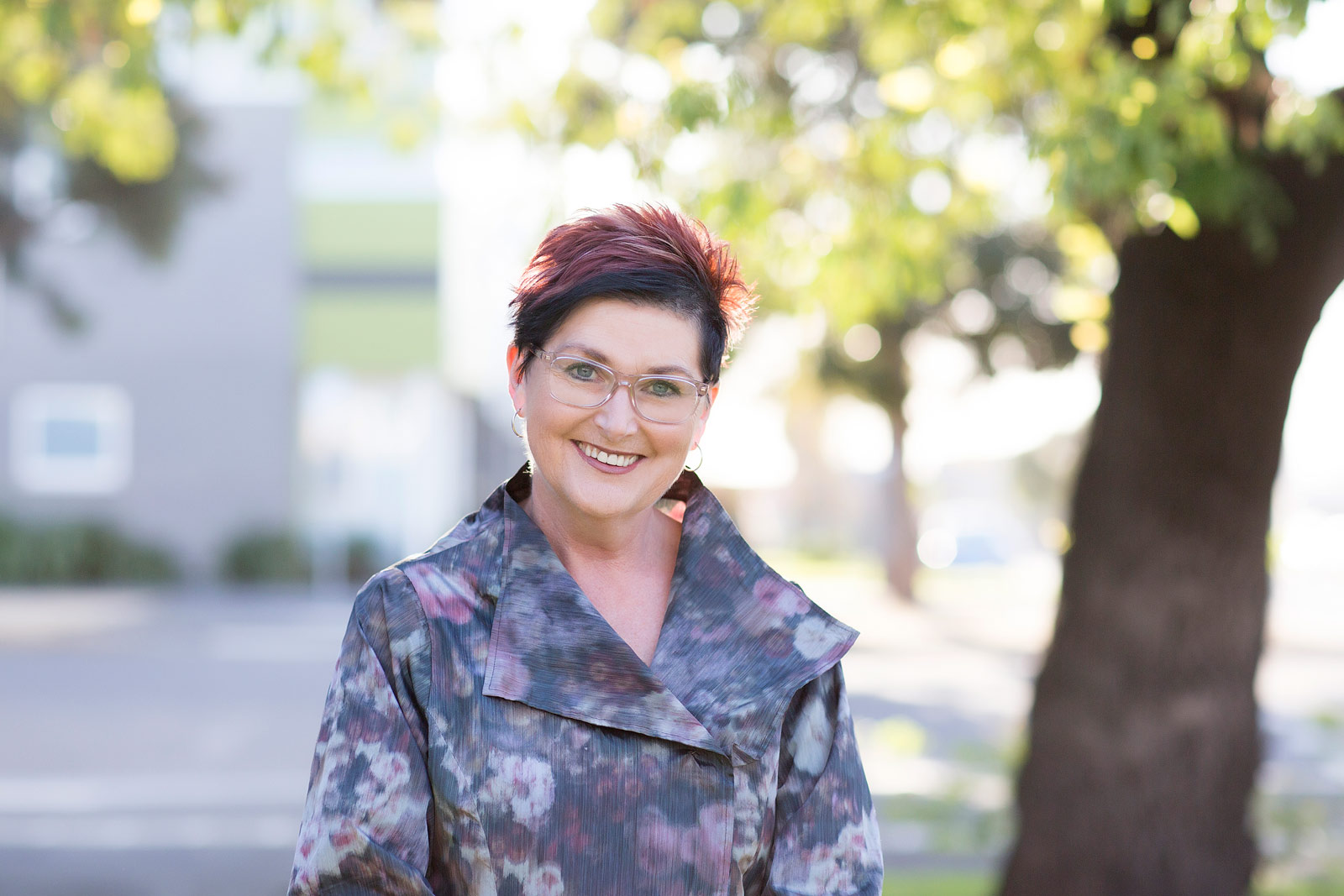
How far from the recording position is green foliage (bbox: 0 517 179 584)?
21.0 m

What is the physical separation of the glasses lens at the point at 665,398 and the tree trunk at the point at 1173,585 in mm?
3668

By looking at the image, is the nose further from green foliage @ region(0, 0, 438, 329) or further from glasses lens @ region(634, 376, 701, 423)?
green foliage @ region(0, 0, 438, 329)

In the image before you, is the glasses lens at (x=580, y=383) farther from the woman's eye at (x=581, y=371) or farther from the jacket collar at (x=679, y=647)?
the jacket collar at (x=679, y=647)

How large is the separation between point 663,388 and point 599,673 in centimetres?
38

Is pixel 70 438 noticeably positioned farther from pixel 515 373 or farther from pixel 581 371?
pixel 581 371

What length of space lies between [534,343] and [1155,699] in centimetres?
397

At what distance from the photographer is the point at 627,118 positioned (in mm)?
5426

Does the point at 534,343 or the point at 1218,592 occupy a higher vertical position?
the point at 534,343

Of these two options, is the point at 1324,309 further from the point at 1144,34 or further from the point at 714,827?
the point at 714,827

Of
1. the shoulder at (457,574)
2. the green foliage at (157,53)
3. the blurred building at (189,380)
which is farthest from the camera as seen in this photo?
the blurred building at (189,380)

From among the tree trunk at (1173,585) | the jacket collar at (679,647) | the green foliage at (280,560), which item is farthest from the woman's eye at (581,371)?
the green foliage at (280,560)

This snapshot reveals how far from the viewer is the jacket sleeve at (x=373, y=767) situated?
60.6 inches

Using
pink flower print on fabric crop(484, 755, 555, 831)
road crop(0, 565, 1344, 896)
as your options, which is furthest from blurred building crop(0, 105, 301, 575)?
pink flower print on fabric crop(484, 755, 555, 831)

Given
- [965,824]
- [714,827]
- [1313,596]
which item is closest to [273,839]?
[965,824]
